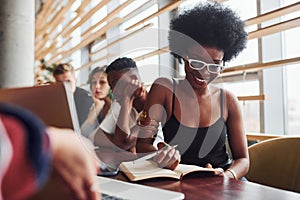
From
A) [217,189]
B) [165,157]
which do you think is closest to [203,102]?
[165,157]

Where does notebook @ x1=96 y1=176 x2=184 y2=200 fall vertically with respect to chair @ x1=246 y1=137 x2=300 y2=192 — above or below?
above

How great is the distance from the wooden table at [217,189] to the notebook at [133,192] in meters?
A: 0.05

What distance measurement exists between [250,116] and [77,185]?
A: 1898 mm

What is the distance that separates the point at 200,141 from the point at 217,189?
0.49 metres

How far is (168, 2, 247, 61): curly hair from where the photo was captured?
1252 millimetres

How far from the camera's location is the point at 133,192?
60cm

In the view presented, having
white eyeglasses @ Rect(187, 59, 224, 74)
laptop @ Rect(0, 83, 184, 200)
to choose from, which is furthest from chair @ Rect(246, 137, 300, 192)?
laptop @ Rect(0, 83, 184, 200)

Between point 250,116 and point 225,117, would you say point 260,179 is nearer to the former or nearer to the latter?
point 225,117

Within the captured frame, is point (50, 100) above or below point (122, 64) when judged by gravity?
below

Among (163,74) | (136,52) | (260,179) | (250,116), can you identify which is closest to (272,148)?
(260,179)

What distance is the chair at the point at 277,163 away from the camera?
1.14 metres

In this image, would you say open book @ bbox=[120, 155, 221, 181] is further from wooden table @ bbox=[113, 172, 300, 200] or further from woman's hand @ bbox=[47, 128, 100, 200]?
woman's hand @ bbox=[47, 128, 100, 200]

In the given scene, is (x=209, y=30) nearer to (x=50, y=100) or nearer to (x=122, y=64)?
(x=122, y=64)

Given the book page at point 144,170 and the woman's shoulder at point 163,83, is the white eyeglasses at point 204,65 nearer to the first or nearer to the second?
the woman's shoulder at point 163,83
